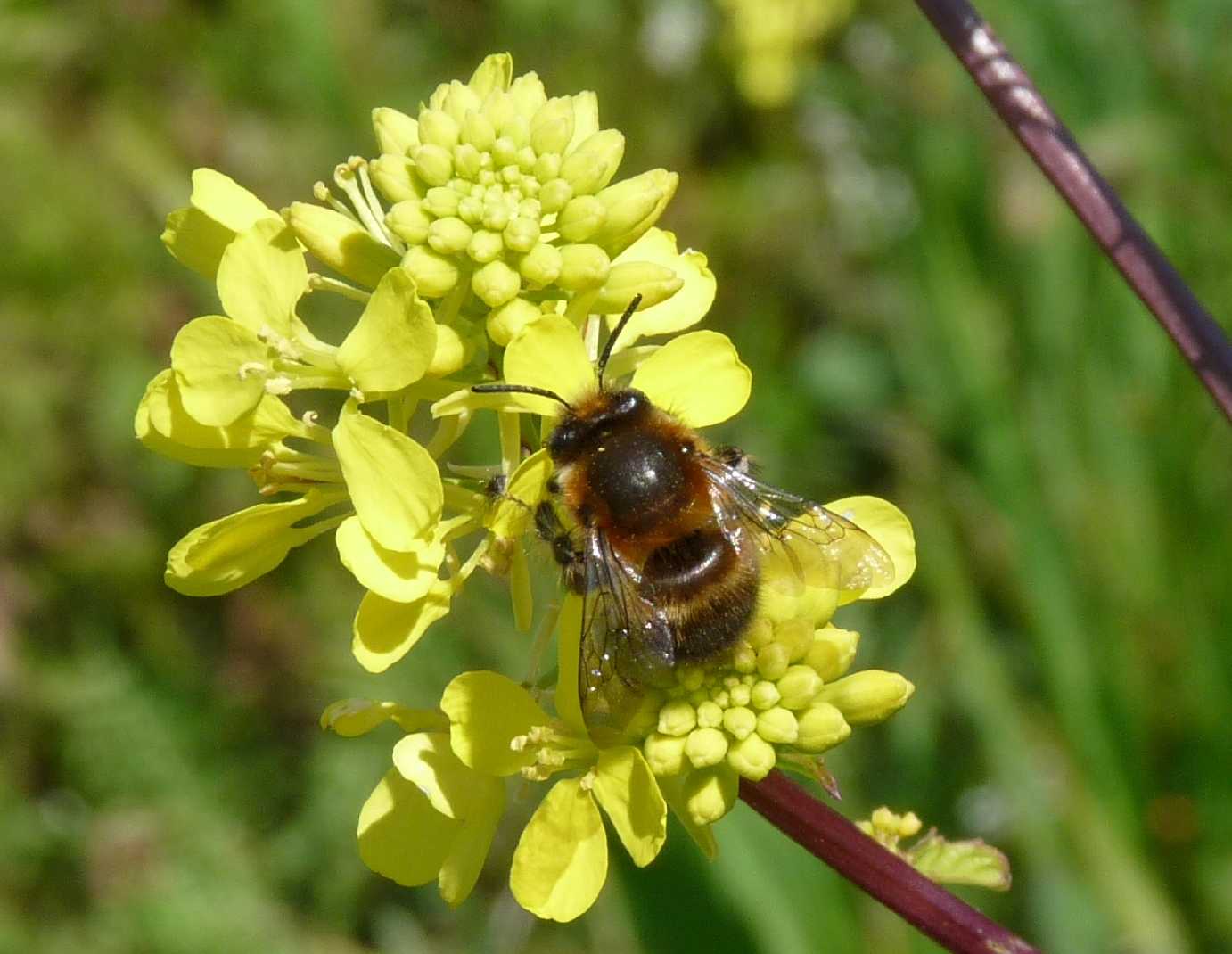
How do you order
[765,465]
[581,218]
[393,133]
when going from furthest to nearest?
[765,465] → [393,133] → [581,218]

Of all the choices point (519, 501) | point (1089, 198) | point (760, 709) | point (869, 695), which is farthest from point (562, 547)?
point (1089, 198)

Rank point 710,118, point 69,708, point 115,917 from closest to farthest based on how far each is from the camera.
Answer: point 115,917
point 69,708
point 710,118

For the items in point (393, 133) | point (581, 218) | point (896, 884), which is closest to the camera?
point (896, 884)

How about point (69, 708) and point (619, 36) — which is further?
point (619, 36)

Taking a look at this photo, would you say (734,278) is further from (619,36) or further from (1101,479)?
(1101,479)

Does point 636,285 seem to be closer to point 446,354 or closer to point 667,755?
point 446,354

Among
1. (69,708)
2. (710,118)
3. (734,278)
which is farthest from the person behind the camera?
(710,118)

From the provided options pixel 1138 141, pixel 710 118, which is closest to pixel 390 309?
pixel 1138 141
